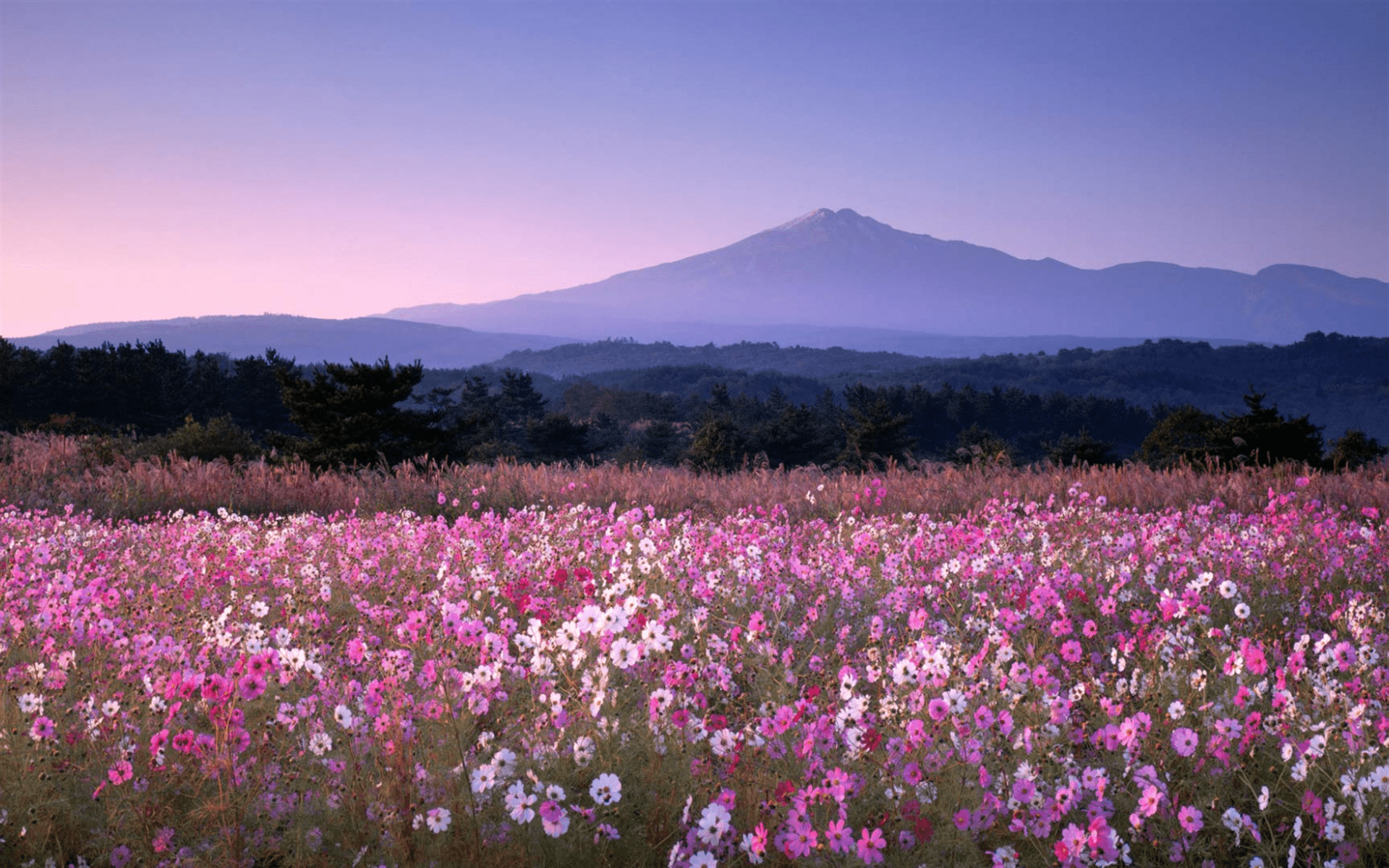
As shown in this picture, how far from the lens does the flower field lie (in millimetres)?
2570

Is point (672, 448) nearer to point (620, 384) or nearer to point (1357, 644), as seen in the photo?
point (1357, 644)

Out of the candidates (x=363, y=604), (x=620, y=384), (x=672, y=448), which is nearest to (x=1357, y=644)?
(x=363, y=604)

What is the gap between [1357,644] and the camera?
4.41 metres

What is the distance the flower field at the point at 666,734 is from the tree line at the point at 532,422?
30.1ft

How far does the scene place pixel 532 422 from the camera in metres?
62.6

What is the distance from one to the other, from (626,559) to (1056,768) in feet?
9.51

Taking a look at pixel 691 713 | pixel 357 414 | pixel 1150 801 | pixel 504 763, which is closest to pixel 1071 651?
pixel 1150 801

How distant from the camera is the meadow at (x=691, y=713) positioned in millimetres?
2592

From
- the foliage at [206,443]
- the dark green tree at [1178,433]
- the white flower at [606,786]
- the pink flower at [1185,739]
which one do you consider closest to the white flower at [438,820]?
the white flower at [606,786]

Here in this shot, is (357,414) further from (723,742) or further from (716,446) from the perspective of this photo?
(723,742)

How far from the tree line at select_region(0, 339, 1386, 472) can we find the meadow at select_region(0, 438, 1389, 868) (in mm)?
8367

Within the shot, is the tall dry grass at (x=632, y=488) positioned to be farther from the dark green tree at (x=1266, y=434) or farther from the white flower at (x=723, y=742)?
the dark green tree at (x=1266, y=434)

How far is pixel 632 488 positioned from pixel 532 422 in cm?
5222

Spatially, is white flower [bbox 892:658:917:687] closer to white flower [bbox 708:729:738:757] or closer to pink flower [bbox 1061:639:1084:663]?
white flower [bbox 708:729:738:757]
